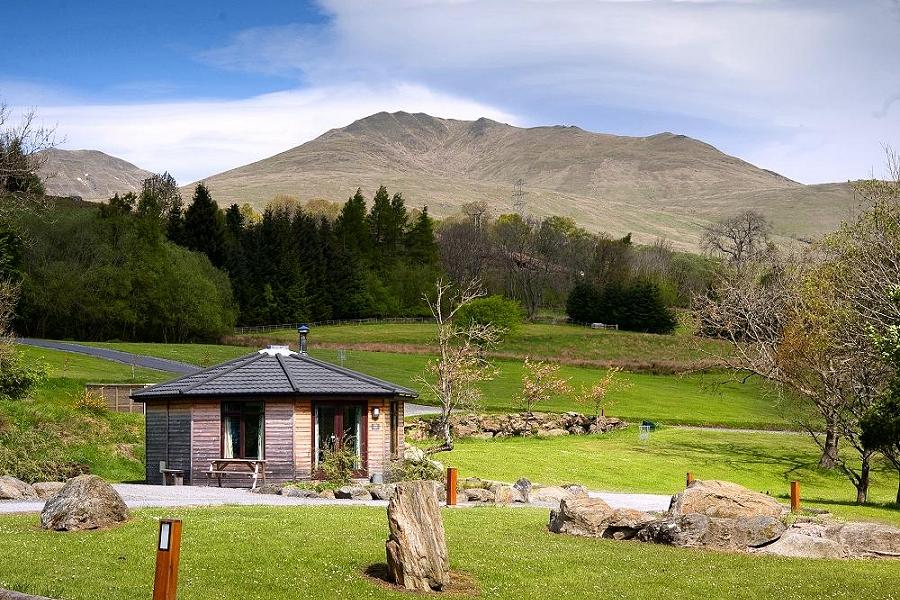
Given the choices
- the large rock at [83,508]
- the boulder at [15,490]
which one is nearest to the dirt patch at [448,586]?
the large rock at [83,508]

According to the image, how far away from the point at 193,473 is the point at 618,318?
311 ft

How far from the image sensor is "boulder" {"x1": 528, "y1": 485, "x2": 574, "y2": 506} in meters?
28.2

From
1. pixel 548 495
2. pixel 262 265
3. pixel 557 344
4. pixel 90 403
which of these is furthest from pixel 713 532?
pixel 262 265

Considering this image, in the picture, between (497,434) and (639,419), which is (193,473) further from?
(639,419)

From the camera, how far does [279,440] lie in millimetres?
33156

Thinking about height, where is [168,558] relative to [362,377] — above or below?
below

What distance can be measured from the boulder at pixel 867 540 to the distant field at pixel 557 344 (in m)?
66.5

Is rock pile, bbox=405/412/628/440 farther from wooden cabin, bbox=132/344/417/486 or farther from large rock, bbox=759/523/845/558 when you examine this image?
large rock, bbox=759/523/845/558

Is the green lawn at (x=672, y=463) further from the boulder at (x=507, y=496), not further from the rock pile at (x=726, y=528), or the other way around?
the rock pile at (x=726, y=528)

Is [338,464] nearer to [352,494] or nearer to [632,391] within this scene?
[352,494]

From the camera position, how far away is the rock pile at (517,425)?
55.4m

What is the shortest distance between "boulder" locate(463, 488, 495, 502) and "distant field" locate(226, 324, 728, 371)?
59.3m

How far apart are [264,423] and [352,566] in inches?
725

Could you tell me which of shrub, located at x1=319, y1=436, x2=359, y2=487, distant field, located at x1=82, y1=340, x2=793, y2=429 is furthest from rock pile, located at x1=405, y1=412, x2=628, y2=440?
shrub, located at x1=319, y1=436, x2=359, y2=487
